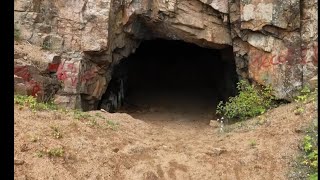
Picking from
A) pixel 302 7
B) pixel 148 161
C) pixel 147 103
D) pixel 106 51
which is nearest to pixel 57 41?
pixel 106 51

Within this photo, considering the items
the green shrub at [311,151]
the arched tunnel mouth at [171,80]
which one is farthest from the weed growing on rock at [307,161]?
the arched tunnel mouth at [171,80]

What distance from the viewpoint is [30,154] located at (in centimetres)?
672

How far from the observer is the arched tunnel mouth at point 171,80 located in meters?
15.2

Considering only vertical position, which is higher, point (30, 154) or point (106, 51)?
point (106, 51)

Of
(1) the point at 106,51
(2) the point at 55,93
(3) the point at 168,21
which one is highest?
(3) the point at 168,21

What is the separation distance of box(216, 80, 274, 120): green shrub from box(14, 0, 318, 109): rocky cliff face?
424 mm

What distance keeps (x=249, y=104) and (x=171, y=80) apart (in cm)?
985

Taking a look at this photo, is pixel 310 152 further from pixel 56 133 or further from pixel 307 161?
pixel 56 133

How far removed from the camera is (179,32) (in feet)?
42.2

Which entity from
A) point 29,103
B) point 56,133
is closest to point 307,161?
point 56,133

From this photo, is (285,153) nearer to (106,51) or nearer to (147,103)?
(106,51)

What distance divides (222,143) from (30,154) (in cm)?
409

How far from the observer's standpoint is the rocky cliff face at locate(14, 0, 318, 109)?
11078 millimetres

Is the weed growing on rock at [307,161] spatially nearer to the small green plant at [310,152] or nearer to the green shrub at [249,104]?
the small green plant at [310,152]
